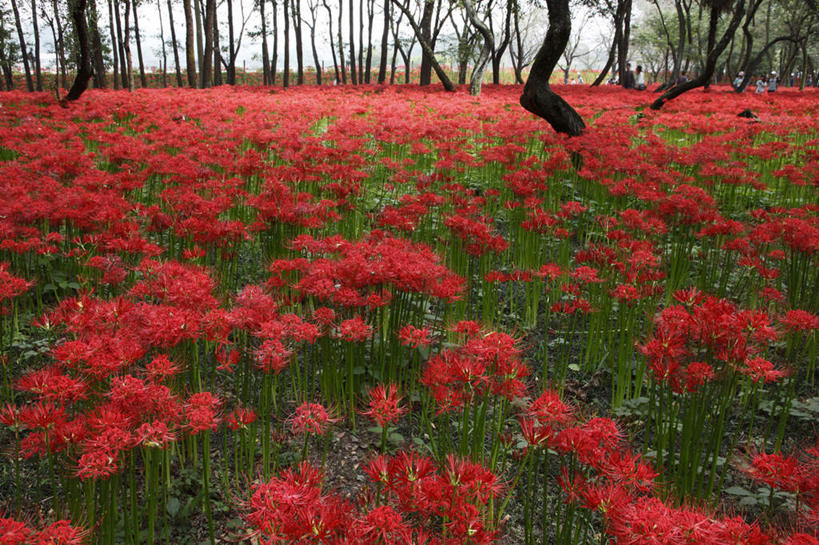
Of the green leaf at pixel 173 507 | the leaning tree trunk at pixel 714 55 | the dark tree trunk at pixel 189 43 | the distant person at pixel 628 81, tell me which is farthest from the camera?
the distant person at pixel 628 81

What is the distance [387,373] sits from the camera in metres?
3.77

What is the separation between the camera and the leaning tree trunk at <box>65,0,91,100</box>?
38.6ft

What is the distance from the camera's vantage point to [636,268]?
12.2ft

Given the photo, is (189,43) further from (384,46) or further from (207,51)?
(384,46)

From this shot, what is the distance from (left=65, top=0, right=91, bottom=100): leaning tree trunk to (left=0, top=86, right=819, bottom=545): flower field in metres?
6.97

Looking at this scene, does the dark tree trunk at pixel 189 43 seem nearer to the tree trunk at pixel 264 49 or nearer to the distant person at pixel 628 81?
the tree trunk at pixel 264 49

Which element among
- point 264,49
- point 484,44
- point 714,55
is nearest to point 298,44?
point 264,49

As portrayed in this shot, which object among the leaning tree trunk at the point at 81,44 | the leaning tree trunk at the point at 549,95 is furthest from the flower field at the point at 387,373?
the leaning tree trunk at the point at 81,44

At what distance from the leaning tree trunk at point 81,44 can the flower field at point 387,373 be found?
6974 mm

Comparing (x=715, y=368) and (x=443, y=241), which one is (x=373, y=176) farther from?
(x=715, y=368)

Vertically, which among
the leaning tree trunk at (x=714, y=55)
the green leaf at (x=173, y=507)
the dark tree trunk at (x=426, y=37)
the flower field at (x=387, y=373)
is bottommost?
the green leaf at (x=173, y=507)

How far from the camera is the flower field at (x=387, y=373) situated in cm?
179

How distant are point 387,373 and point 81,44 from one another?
1352cm

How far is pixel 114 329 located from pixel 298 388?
1.43 meters
